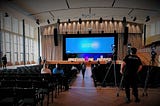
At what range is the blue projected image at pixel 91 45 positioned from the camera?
61.1 ft

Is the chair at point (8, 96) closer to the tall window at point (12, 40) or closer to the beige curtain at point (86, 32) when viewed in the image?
the tall window at point (12, 40)

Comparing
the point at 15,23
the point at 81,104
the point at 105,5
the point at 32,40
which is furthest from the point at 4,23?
the point at 81,104

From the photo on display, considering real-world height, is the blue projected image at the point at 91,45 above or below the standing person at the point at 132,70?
above


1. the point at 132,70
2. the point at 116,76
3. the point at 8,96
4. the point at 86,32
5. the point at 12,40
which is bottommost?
the point at 116,76

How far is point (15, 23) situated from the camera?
1555 centimetres

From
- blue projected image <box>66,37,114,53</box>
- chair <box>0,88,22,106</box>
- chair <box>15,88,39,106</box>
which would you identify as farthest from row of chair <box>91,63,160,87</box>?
blue projected image <box>66,37,114,53</box>

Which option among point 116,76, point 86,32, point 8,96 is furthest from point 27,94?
point 86,32

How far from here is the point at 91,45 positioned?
1875cm

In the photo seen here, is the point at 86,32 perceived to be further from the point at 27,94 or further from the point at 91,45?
the point at 27,94

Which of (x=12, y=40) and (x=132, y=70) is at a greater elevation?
(x=12, y=40)

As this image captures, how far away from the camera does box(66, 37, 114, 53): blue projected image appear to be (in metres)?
18.6

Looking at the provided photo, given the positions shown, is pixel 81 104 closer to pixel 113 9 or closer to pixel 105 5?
pixel 105 5

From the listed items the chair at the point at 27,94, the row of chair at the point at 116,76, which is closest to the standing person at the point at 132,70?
the row of chair at the point at 116,76

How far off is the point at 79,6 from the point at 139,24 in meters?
9.83
